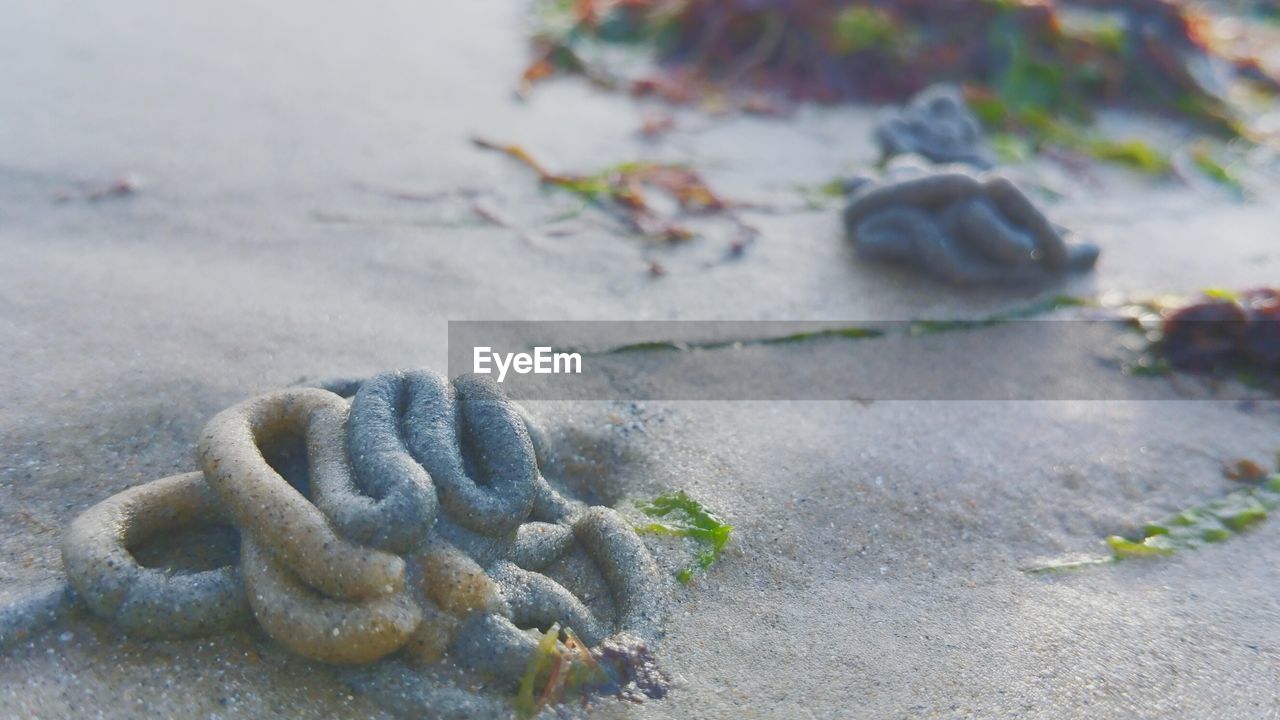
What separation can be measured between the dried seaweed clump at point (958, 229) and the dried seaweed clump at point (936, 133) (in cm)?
87

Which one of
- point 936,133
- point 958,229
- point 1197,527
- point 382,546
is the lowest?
point 1197,527

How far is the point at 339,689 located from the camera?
6.82 ft

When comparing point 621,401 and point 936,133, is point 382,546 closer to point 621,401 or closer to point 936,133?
point 621,401

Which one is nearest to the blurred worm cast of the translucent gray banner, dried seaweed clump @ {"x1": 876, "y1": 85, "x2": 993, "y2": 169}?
the translucent gray banner

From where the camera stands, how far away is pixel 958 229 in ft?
14.0

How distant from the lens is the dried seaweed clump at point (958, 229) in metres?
4.18

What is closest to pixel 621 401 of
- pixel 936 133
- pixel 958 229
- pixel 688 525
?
pixel 688 525

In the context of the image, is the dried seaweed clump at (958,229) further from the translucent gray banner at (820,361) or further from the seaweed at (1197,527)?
the seaweed at (1197,527)

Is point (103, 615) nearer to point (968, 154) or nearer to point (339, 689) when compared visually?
point (339, 689)

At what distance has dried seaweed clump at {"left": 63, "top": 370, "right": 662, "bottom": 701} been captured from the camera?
6.75 feet

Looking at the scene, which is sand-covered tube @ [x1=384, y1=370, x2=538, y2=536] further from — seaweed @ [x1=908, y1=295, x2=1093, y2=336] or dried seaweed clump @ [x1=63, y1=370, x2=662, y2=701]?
seaweed @ [x1=908, y1=295, x2=1093, y2=336]

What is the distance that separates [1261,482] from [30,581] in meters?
3.42

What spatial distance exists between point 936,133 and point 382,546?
3997 millimetres

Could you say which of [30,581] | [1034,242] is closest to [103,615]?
[30,581]
